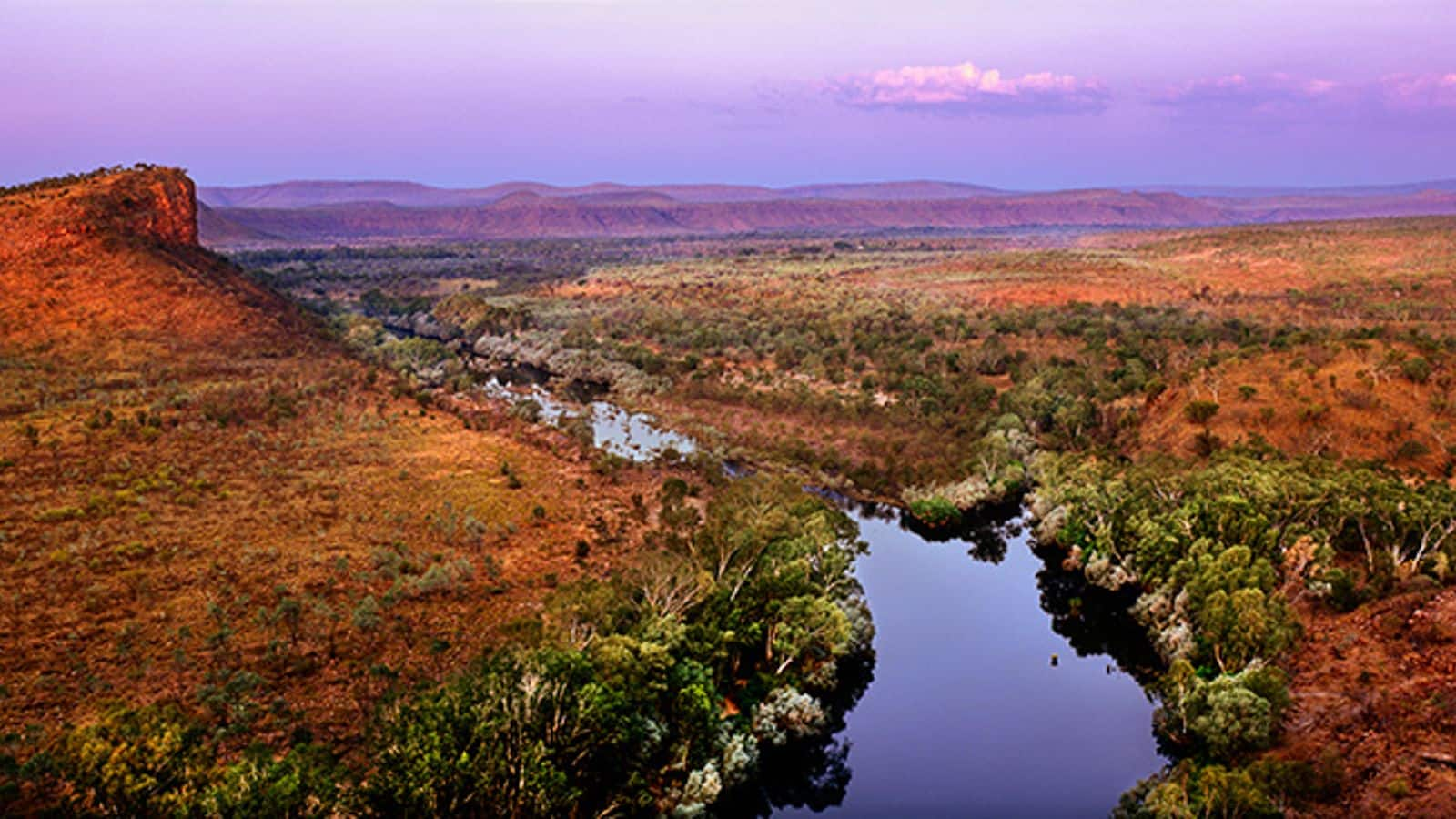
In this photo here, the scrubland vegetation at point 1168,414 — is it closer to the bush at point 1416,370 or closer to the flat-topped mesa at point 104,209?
the bush at point 1416,370

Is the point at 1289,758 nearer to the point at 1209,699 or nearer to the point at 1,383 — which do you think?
the point at 1209,699

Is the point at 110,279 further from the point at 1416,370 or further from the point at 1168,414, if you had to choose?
the point at 1416,370

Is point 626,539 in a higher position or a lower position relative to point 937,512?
higher

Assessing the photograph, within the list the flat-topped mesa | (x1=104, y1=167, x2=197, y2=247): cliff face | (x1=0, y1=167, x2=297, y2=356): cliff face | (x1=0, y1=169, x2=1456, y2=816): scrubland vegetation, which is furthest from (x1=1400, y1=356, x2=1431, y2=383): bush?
(x1=104, y1=167, x2=197, y2=247): cliff face

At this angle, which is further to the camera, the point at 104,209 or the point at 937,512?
the point at 104,209

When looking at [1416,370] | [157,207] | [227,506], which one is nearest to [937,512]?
[1416,370]

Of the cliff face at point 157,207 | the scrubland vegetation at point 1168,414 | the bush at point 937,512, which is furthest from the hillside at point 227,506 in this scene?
the scrubland vegetation at point 1168,414

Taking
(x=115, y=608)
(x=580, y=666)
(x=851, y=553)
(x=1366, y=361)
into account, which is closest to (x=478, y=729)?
(x=580, y=666)
